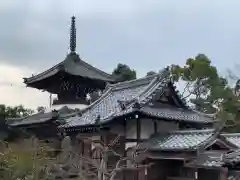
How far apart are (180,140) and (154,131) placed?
1.94 metres

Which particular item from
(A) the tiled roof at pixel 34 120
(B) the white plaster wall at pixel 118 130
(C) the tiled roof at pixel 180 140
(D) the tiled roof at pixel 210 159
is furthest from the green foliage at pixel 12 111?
(D) the tiled roof at pixel 210 159

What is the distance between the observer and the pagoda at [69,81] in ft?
67.1

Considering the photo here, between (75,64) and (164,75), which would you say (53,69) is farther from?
(164,75)

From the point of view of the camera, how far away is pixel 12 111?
33.0m

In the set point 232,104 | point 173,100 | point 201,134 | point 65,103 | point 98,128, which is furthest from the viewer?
point 232,104

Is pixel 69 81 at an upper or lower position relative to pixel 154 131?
upper

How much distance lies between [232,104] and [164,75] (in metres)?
14.3

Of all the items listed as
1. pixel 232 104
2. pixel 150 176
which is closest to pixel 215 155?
pixel 150 176

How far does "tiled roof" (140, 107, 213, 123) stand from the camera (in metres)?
14.6

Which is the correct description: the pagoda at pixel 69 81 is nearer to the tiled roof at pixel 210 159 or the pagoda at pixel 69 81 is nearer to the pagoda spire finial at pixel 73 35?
the pagoda spire finial at pixel 73 35

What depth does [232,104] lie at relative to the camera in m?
29.2

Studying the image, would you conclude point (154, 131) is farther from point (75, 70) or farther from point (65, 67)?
point (65, 67)

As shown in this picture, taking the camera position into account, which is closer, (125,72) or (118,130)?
(118,130)

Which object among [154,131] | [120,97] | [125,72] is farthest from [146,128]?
[125,72]
